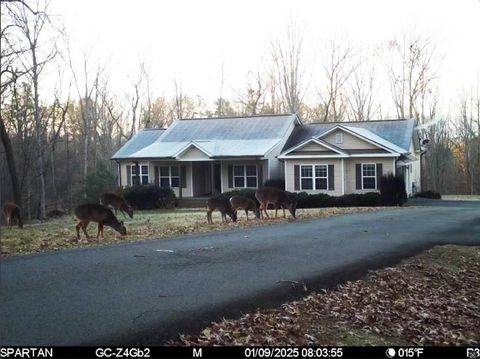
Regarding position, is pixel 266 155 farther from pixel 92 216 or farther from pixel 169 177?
pixel 92 216

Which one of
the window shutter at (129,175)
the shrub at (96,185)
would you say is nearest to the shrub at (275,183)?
the shrub at (96,185)

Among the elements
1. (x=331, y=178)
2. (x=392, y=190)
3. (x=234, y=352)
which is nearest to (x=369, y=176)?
(x=392, y=190)

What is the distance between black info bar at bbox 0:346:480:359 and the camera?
17.8 ft

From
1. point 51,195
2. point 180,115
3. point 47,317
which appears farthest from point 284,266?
point 180,115

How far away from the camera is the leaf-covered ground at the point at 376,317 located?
657cm

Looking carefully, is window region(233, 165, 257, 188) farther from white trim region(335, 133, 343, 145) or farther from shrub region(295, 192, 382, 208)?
white trim region(335, 133, 343, 145)

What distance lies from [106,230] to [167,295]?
10296 mm

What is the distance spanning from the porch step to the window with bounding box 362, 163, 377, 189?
10438mm

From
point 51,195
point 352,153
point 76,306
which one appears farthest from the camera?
point 51,195

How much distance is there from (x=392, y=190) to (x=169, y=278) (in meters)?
25.6

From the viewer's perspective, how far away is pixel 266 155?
35.7 meters

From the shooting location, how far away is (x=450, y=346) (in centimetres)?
686

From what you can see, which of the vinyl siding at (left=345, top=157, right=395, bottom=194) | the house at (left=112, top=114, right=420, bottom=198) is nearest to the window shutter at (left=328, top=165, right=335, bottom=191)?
the house at (left=112, top=114, right=420, bottom=198)

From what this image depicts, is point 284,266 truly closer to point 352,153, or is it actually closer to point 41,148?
point 352,153
